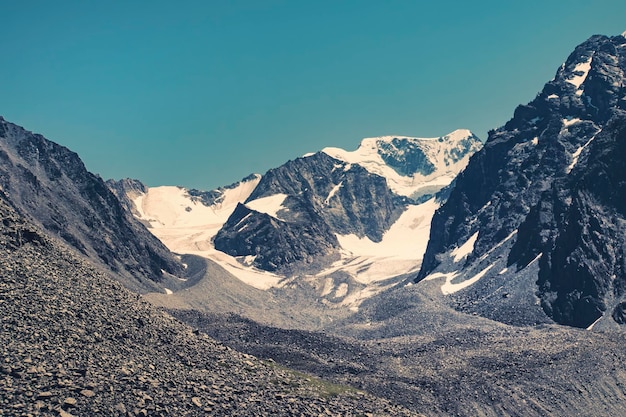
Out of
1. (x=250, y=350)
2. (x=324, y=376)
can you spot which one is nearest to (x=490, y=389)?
(x=324, y=376)

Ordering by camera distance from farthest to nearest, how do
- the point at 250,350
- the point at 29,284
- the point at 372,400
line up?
the point at 250,350 → the point at 372,400 → the point at 29,284

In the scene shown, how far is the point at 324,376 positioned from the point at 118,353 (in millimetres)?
75111

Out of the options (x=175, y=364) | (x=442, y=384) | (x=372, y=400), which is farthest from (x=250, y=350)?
(x=175, y=364)

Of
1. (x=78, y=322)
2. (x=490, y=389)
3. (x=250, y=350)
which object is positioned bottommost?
(x=490, y=389)

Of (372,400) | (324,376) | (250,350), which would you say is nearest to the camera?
(372,400)

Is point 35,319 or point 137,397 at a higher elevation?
point 35,319

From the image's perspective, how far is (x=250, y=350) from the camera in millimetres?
197750

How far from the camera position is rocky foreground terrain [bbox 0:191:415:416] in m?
101

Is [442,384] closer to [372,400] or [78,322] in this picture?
[372,400]

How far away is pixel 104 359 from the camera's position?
366 ft

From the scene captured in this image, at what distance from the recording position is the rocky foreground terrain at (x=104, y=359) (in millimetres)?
101175

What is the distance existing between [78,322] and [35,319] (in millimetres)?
6108

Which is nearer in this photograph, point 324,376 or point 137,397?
point 137,397

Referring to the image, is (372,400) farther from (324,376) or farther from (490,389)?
(490,389)
